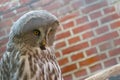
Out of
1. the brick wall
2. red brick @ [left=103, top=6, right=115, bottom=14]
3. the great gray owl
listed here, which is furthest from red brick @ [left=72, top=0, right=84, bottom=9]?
the great gray owl

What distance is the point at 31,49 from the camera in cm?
132

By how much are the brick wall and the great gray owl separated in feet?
2.89

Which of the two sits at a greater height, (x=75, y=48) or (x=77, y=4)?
(x=77, y=4)

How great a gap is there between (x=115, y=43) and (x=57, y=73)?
3.09 ft

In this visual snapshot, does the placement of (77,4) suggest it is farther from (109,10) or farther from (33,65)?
(33,65)

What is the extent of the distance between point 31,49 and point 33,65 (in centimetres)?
6

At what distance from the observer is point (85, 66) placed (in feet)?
7.41

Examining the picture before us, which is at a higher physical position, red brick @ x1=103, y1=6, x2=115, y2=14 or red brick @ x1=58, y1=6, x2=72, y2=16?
red brick @ x1=58, y1=6, x2=72, y2=16

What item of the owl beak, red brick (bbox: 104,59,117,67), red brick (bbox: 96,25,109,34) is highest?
red brick (bbox: 96,25,109,34)

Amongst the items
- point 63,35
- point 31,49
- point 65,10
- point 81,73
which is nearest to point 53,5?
point 65,10

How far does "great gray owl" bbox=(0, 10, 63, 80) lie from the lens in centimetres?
125

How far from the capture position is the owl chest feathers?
1.32 m

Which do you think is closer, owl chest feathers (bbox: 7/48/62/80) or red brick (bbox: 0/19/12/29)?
owl chest feathers (bbox: 7/48/62/80)

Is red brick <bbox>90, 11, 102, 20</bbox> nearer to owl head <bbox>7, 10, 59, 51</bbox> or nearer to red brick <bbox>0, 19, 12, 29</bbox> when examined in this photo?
red brick <bbox>0, 19, 12, 29</bbox>
